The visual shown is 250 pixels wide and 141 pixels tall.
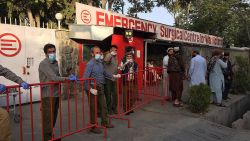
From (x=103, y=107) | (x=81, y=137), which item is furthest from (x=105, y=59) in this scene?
(x=81, y=137)

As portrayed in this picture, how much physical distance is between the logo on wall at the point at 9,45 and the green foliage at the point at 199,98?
4927 mm

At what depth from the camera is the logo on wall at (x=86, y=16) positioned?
1070cm

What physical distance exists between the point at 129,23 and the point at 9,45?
218 inches

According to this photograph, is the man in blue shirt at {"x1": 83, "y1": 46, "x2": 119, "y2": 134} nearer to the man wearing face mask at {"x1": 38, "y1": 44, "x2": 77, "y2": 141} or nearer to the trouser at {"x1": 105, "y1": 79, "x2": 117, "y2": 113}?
the man wearing face mask at {"x1": 38, "y1": 44, "x2": 77, "y2": 141}

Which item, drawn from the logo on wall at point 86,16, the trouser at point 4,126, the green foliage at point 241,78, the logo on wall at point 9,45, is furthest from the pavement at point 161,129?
the green foliage at point 241,78

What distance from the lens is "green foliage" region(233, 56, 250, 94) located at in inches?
519

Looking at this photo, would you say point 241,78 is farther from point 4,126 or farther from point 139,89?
point 4,126

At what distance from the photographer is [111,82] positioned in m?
7.98

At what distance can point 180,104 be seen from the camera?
9594mm

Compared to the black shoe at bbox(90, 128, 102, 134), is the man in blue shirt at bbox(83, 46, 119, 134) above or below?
above

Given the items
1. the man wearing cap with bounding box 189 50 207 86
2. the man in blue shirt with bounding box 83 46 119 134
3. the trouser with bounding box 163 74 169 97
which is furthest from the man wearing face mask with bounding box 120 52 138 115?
the man wearing cap with bounding box 189 50 207 86

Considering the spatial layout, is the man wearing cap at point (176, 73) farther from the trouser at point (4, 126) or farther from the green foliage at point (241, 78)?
the trouser at point (4, 126)

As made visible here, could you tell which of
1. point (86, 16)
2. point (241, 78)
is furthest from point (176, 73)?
point (241, 78)

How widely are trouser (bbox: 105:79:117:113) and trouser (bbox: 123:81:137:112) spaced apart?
9.6 inches
